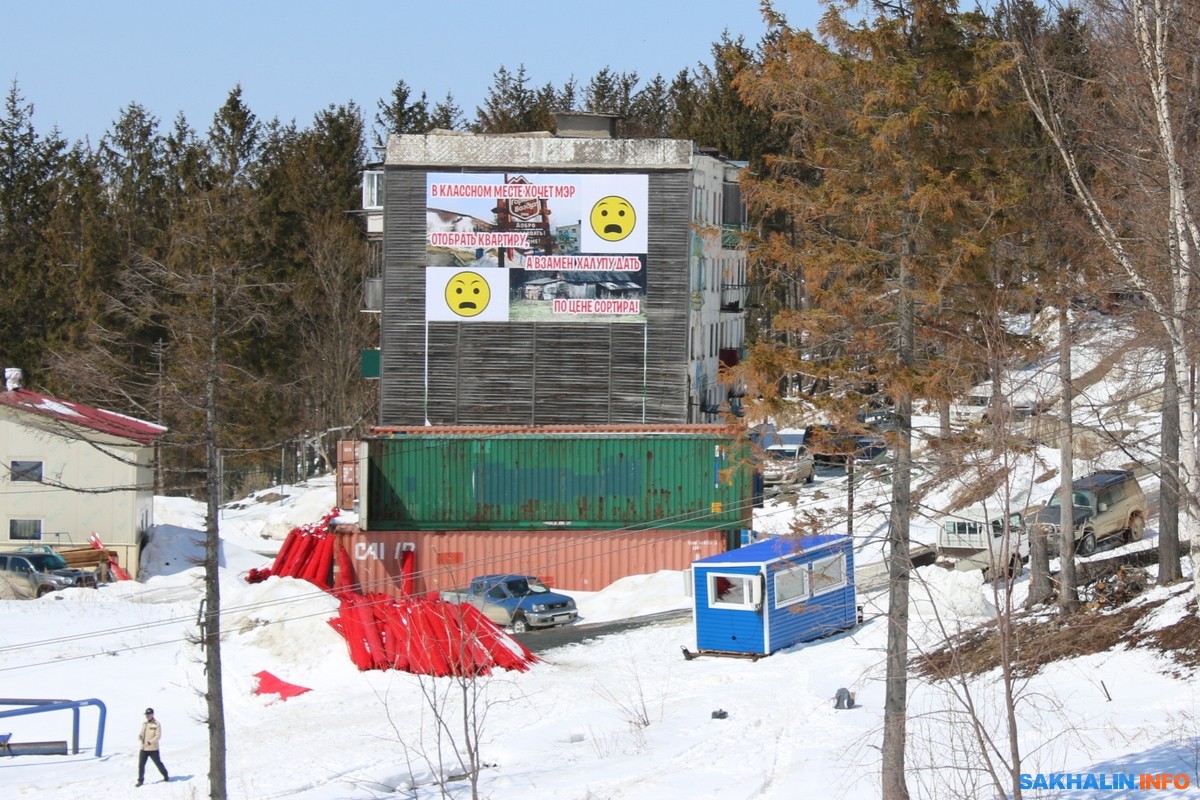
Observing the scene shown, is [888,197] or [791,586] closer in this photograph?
[888,197]

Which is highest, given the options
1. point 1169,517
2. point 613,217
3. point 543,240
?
point 613,217

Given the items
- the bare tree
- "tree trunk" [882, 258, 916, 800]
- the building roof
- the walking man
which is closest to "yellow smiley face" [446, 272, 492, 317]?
the building roof

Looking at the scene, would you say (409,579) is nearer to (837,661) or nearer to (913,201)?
(837,661)

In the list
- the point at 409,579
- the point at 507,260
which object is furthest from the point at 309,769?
the point at 507,260

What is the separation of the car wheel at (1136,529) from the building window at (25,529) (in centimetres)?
2837

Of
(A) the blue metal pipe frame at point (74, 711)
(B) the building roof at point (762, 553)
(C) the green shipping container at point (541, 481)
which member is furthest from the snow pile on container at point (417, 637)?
(C) the green shipping container at point (541, 481)

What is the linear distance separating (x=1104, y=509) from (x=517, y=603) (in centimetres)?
1344

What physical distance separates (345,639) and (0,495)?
51.3 feet

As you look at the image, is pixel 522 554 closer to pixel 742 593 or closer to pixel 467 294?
pixel 467 294

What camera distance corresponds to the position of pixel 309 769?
19.9 meters

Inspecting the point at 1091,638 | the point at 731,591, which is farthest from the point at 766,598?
the point at 1091,638

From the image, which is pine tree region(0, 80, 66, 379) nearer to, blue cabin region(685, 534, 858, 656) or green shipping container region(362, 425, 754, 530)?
green shipping container region(362, 425, 754, 530)

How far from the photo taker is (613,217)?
139ft

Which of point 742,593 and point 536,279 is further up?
point 536,279
